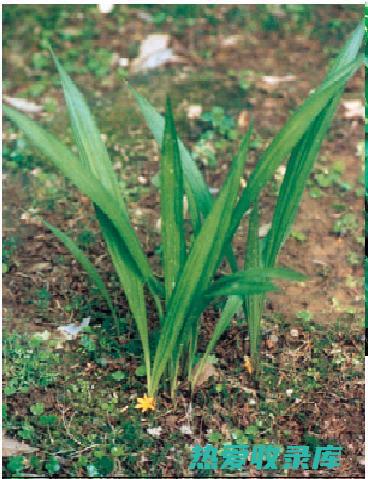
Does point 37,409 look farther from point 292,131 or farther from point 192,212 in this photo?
point 292,131

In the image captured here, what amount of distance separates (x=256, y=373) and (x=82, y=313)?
0.65 m

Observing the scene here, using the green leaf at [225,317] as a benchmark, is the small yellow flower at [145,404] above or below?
below

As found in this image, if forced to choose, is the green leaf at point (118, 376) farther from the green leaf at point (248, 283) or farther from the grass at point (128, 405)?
the green leaf at point (248, 283)

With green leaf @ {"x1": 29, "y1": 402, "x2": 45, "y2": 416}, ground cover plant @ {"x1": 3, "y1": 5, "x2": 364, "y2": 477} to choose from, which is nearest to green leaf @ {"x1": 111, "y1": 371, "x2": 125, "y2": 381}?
ground cover plant @ {"x1": 3, "y1": 5, "x2": 364, "y2": 477}

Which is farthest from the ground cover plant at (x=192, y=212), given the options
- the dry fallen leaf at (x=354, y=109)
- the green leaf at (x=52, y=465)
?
the dry fallen leaf at (x=354, y=109)

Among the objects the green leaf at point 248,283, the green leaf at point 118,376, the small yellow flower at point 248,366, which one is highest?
the green leaf at point 248,283

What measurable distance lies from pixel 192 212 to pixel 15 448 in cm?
86

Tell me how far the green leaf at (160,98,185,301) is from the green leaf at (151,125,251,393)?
0.09 m

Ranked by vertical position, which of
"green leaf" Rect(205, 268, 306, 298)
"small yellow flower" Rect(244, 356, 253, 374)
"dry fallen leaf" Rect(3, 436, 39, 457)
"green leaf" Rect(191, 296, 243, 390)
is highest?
"green leaf" Rect(205, 268, 306, 298)

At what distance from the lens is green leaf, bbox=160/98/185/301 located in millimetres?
2256

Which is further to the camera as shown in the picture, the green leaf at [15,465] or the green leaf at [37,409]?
the green leaf at [37,409]

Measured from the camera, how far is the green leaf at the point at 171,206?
226 cm


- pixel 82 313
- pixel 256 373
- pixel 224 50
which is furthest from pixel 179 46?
pixel 256 373

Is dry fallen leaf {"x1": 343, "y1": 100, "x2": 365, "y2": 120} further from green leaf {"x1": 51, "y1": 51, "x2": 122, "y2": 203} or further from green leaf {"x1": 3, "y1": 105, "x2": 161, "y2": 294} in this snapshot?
green leaf {"x1": 3, "y1": 105, "x2": 161, "y2": 294}
